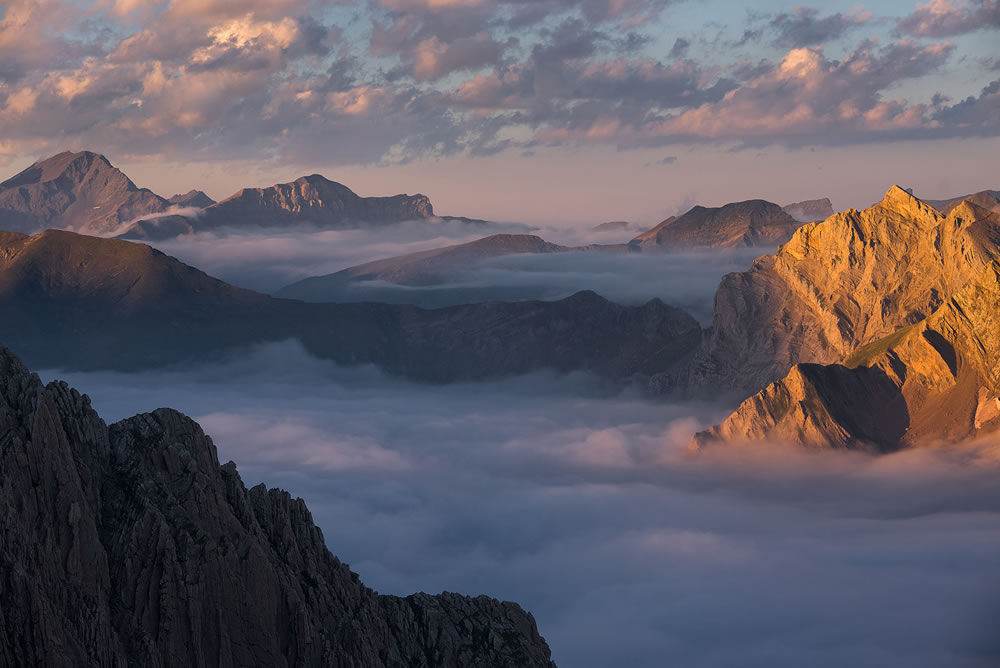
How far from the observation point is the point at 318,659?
117 meters

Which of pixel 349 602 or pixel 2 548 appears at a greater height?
pixel 2 548

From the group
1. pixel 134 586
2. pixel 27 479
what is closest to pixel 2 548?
pixel 27 479

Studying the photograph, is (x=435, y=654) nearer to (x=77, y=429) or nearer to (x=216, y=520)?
(x=216, y=520)

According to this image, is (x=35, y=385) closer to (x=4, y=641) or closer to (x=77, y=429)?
(x=77, y=429)

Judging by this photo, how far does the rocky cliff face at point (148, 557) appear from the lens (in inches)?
3809

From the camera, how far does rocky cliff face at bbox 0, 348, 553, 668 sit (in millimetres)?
96750

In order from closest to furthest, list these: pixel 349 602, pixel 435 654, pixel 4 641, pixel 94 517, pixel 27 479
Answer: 1. pixel 4 641
2. pixel 27 479
3. pixel 94 517
4. pixel 349 602
5. pixel 435 654

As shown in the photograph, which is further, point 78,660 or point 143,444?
point 143,444

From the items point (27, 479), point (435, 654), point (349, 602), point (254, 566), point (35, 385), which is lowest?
point (435, 654)

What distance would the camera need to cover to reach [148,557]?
4198 inches

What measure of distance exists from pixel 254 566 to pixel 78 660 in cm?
2049

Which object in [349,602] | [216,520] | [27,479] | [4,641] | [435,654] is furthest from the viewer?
[435,654]

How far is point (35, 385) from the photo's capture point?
4122 inches

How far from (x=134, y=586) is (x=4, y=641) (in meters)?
16.1
